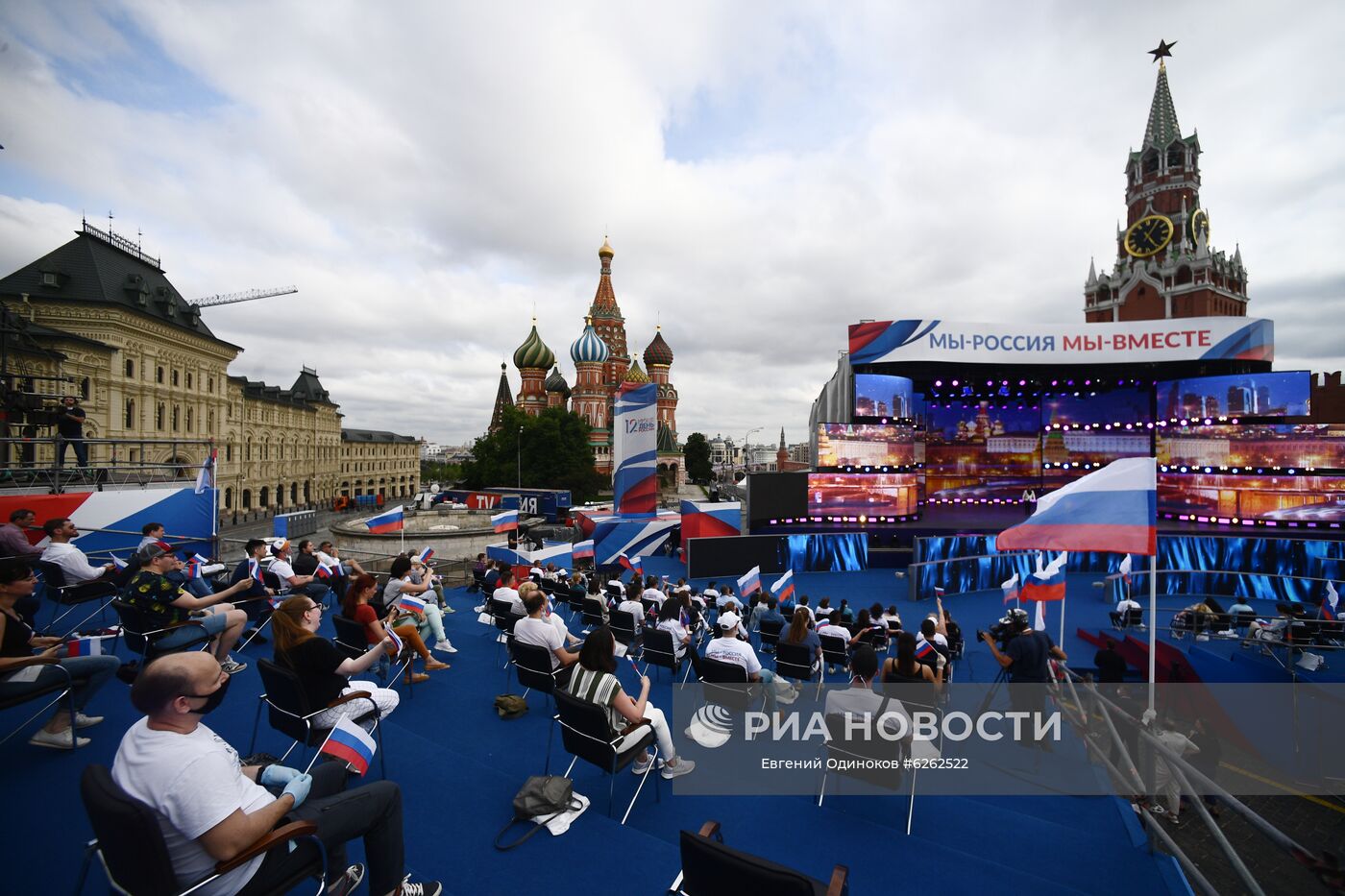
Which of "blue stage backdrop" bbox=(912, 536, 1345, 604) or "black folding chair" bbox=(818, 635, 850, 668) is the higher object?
"black folding chair" bbox=(818, 635, 850, 668)

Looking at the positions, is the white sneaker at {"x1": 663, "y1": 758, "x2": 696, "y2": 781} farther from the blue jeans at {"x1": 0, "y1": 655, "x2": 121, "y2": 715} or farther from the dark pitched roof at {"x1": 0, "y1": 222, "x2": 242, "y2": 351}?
the dark pitched roof at {"x1": 0, "y1": 222, "x2": 242, "y2": 351}

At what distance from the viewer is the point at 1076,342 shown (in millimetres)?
22578

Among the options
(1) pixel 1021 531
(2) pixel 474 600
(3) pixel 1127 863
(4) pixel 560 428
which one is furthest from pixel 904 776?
(4) pixel 560 428

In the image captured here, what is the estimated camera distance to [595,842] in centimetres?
377

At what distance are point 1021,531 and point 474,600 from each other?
35.8 ft

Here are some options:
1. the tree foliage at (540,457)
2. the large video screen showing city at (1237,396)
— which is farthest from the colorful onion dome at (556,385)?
the large video screen showing city at (1237,396)

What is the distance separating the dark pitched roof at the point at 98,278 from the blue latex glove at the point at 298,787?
4773 centimetres

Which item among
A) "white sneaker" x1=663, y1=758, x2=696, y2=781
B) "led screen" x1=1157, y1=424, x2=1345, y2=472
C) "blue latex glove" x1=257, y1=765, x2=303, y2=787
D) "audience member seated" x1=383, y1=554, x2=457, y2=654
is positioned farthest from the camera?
"led screen" x1=1157, y1=424, x2=1345, y2=472

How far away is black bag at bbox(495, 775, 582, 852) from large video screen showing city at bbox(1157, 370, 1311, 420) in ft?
102

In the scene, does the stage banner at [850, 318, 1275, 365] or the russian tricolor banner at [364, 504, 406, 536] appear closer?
the russian tricolor banner at [364, 504, 406, 536]

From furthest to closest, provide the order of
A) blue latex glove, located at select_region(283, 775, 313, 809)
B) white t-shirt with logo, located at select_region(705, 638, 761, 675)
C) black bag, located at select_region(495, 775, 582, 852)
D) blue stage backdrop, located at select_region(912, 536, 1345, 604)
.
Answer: blue stage backdrop, located at select_region(912, 536, 1345, 604)
white t-shirt with logo, located at select_region(705, 638, 761, 675)
black bag, located at select_region(495, 775, 582, 852)
blue latex glove, located at select_region(283, 775, 313, 809)

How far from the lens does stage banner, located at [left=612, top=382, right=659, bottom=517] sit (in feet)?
71.0

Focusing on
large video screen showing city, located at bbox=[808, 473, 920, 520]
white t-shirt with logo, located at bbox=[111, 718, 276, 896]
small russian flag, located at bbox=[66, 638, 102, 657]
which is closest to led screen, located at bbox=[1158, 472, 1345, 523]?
large video screen showing city, located at bbox=[808, 473, 920, 520]

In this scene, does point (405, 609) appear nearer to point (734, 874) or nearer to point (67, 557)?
point (67, 557)
